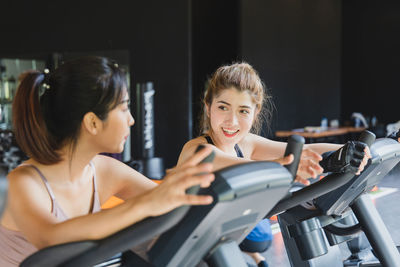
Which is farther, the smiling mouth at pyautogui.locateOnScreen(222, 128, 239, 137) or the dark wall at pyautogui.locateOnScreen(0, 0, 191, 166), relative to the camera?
the dark wall at pyautogui.locateOnScreen(0, 0, 191, 166)

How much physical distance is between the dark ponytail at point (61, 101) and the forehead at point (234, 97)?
79 centimetres

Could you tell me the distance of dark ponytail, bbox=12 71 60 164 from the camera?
1.17m

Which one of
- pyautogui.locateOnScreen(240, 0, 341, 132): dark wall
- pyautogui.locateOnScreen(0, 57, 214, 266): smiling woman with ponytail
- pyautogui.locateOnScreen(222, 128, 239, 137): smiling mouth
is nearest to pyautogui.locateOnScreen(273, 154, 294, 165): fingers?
pyautogui.locateOnScreen(0, 57, 214, 266): smiling woman with ponytail

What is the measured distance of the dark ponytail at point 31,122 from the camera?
1.17 m

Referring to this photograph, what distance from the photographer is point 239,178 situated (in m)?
0.82

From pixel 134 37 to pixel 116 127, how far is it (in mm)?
6496

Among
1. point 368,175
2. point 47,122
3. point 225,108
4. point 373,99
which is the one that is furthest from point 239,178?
point 373,99

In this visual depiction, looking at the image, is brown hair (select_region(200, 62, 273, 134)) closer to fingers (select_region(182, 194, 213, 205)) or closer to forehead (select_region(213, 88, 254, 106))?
forehead (select_region(213, 88, 254, 106))

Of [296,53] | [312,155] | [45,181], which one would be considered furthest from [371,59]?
[45,181]

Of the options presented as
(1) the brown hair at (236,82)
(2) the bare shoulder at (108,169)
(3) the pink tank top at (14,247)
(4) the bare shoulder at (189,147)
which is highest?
(1) the brown hair at (236,82)

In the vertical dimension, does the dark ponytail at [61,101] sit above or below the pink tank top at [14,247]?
above

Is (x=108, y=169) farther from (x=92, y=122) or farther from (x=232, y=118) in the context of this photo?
(x=232, y=118)

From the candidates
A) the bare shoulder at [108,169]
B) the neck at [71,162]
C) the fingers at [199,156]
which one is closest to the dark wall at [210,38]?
the bare shoulder at [108,169]

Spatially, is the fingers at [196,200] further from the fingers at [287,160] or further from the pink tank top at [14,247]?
the pink tank top at [14,247]
